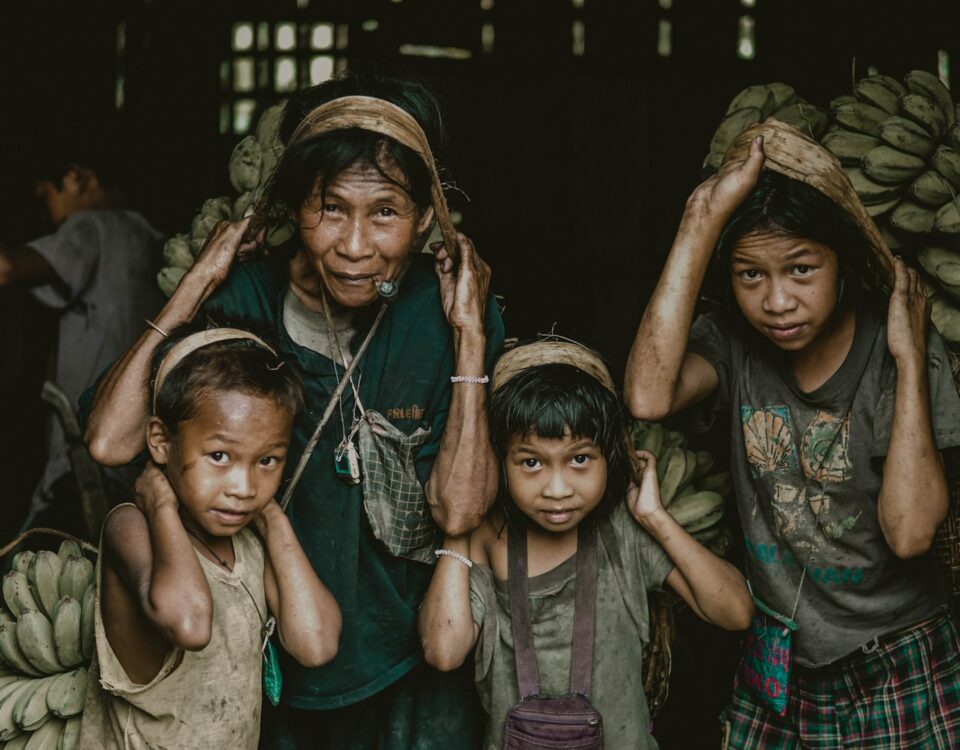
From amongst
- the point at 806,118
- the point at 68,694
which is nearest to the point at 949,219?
the point at 806,118

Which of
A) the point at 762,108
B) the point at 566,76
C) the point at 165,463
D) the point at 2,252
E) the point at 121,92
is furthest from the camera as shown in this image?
the point at 121,92

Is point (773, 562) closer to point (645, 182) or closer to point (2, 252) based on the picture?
point (645, 182)

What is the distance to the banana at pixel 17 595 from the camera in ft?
10.4

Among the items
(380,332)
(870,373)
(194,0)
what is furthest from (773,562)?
(194,0)

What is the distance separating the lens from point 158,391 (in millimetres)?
2766

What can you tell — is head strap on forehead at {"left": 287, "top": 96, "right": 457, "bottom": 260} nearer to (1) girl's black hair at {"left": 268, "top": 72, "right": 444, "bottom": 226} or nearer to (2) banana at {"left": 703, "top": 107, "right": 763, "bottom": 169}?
(1) girl's black hair at {"left": 268, "top": 72, "right": 444, "bottom": 226}

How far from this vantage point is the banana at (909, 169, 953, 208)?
330cm

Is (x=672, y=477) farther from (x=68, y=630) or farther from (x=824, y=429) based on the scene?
(x=68, y=630)

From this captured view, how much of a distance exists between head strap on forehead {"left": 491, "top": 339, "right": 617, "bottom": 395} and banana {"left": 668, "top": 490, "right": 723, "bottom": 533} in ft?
1.64

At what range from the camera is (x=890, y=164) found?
333 cm

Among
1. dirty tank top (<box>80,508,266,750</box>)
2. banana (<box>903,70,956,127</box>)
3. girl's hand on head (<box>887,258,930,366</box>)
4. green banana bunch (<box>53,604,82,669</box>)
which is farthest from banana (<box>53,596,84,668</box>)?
banana (<box>903,70,956,127</box>)

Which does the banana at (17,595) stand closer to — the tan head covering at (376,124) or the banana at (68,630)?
the banana at (68,630)

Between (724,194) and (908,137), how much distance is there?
782mm

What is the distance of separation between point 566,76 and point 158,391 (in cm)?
284
